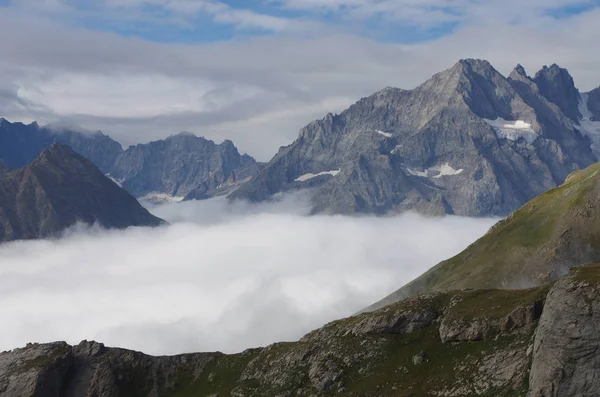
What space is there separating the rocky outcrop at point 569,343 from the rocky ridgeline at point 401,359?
0.15 m

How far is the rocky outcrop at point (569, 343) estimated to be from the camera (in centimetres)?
10124

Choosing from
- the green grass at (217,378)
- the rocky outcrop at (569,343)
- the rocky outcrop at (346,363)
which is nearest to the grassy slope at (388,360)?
the green grass at (217,378)

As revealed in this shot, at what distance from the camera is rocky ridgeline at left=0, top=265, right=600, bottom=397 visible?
106 m

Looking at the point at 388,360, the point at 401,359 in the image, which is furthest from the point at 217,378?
the point at 401,359

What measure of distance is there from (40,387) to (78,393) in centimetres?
852

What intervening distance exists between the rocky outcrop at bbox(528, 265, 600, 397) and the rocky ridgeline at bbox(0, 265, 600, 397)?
151mm

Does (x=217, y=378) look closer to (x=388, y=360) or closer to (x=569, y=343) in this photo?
(x=388, y=360)

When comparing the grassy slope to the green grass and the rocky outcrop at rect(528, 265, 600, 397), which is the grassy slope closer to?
the green grass

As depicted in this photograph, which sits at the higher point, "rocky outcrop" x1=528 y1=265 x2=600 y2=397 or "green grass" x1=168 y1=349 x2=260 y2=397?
"green grass" x1=168 y1=349 x2=260 y2=397

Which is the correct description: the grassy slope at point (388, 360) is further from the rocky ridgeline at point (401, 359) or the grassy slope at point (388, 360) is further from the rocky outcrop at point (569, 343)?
the rocky outcrop at point (569, 343)

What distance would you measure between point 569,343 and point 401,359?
35.5m

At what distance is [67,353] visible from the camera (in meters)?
166

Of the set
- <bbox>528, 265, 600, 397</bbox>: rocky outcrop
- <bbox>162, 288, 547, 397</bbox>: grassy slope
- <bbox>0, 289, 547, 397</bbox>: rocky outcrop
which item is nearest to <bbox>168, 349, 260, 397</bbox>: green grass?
<bbox>162, 288, 547, 397</bbox>: grassy slope

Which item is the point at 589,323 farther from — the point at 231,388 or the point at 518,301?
the point at 231,388
